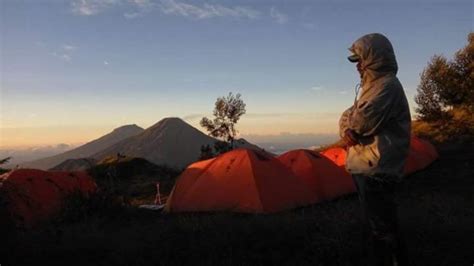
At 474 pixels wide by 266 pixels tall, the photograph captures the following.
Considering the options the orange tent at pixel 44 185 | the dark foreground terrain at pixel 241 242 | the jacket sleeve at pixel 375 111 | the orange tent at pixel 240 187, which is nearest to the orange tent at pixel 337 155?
the orange tent at pixel 240 187

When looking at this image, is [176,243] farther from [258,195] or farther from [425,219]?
[258,195]

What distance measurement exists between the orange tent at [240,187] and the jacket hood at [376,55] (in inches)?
321

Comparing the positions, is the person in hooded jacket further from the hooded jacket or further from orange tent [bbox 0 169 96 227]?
orange tent [bbox 0 169 96 227]

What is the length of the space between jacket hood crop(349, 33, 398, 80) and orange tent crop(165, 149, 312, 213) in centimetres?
817

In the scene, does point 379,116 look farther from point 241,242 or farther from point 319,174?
point 319,174

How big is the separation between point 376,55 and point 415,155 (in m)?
19.3

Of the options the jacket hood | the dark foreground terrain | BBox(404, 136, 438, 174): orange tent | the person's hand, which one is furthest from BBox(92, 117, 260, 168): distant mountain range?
the jacket hood

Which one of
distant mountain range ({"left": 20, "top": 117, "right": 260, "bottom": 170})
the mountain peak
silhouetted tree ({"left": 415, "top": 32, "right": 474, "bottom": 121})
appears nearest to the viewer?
silhouetted tree ({"left": 415, "top": 32, "right": 474, "bottom": 121})

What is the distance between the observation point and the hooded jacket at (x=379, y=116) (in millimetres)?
5246

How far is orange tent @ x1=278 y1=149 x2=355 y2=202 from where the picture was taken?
16.2m

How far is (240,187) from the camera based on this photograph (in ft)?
45.2

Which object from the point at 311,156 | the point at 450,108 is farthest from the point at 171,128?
the point at 311,156

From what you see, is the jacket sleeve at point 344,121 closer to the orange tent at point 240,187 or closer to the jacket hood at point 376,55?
the jacket hood at point 376,55

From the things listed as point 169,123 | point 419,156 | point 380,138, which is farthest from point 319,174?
point 169,123
